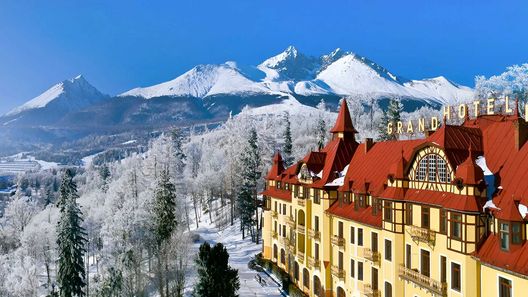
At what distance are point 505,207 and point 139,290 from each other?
133 ft

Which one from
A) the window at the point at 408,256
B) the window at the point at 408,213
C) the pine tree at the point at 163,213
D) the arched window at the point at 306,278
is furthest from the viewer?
the pine tree at the point at 163,213

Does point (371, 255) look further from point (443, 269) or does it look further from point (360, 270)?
point (443, 269)

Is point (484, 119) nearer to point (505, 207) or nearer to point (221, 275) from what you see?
point (505, 207)

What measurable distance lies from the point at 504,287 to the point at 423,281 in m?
6.34

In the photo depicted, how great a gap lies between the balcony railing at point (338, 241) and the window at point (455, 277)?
14.4 meters

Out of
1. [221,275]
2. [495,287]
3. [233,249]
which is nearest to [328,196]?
[221,275]

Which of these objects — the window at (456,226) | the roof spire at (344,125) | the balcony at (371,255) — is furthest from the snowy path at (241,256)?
the window at (456,226)

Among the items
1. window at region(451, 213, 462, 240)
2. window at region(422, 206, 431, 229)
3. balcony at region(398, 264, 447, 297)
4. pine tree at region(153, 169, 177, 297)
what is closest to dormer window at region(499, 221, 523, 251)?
window at region(451, 213, 462, 240)

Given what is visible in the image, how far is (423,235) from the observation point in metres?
29.8

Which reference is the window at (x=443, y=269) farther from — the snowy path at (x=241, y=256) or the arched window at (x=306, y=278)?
the snowy path at (x=241, y=256)

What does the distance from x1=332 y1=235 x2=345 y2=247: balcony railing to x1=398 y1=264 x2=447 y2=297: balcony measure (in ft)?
30.3

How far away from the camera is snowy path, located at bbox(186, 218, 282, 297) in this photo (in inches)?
2096

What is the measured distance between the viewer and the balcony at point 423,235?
29328mm

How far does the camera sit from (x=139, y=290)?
51.4 meters
